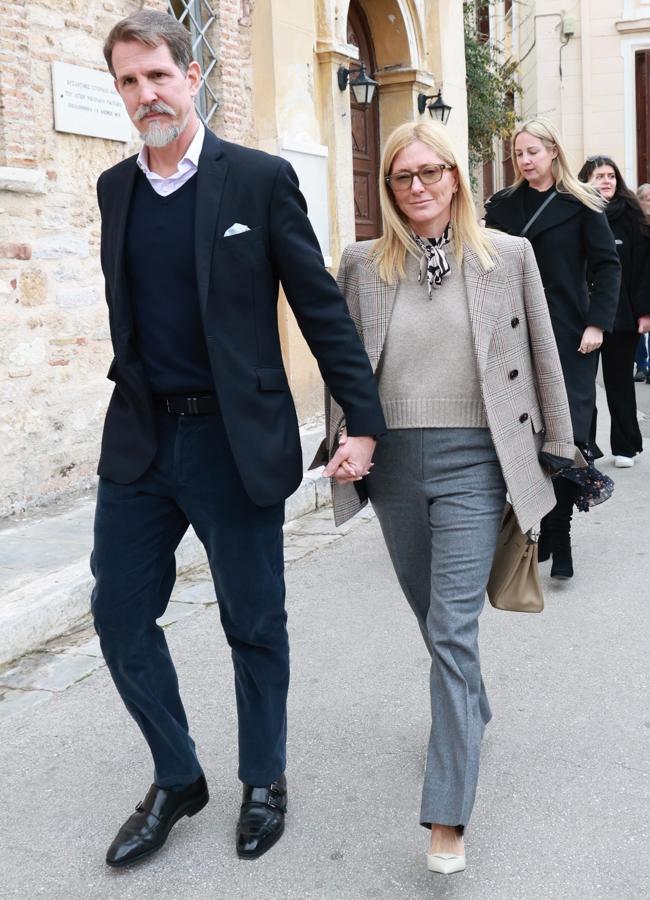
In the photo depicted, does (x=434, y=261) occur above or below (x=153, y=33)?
below

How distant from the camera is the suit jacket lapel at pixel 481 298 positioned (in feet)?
10.3

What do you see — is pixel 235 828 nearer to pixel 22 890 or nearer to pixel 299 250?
pixel 22 890

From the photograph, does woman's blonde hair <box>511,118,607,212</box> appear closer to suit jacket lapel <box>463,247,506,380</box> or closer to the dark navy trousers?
suit jacket lapel <box>463,247,506,380</box>

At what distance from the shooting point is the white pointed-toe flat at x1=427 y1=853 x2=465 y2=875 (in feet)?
9.26

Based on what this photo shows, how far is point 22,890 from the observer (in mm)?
2975

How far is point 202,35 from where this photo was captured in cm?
943

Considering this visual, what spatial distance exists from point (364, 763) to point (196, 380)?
Answer: 4.70ft

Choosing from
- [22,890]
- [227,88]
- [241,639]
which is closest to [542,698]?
[241,639]

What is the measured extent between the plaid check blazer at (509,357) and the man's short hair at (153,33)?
0.78 metres

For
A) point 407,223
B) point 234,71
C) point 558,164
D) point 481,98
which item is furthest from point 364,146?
point 407,223

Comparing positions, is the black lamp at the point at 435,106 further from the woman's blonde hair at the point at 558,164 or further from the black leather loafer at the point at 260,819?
the black leather loafer at the point at 260,819

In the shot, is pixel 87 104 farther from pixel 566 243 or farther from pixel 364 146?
pixel 364 146

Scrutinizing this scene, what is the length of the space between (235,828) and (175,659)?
5.14ft

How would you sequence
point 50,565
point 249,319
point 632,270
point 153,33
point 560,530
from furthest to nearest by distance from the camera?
point 632,270 < point 50,565 < point 560,530 < point 249,319 < point 153,33
